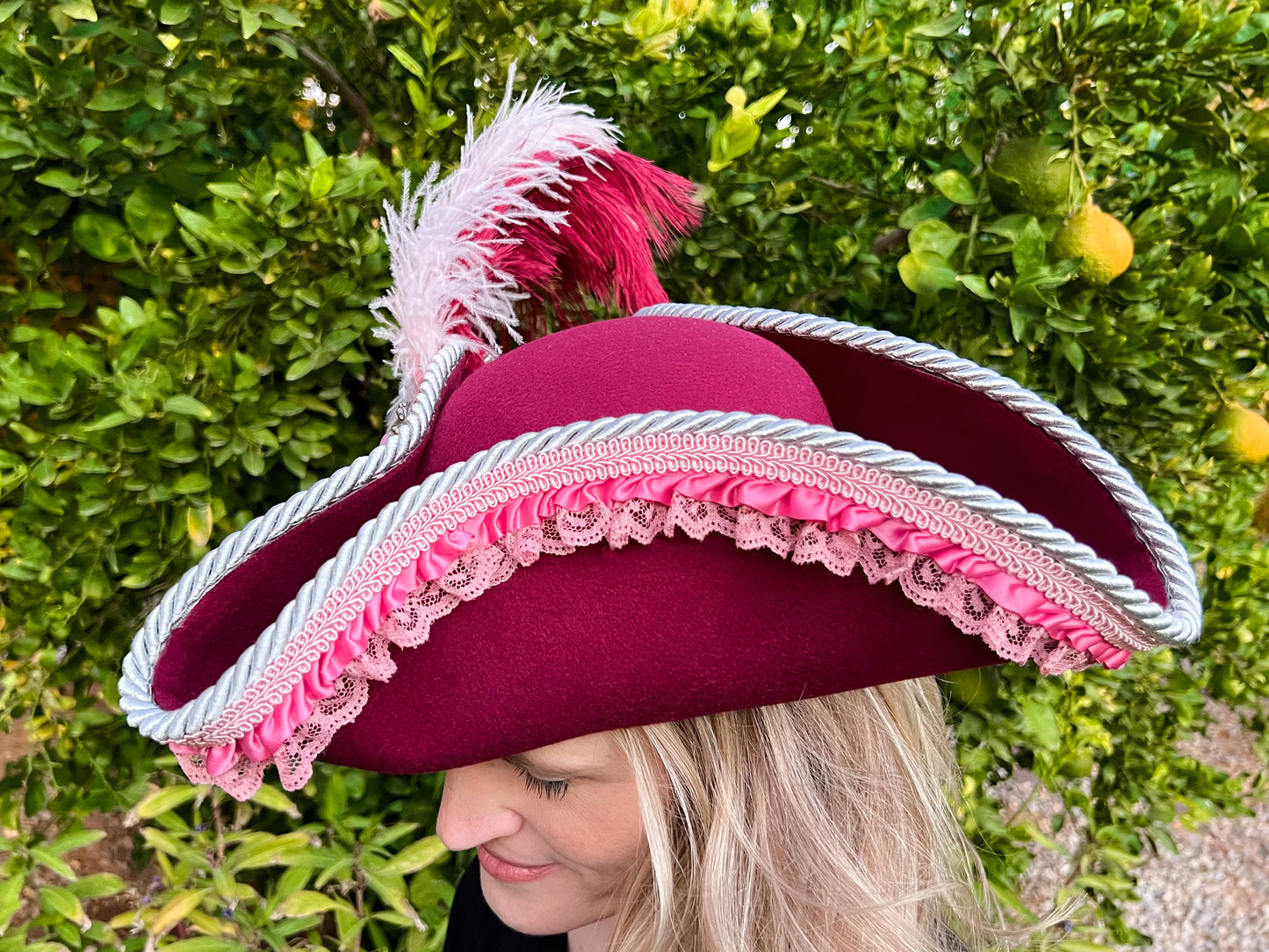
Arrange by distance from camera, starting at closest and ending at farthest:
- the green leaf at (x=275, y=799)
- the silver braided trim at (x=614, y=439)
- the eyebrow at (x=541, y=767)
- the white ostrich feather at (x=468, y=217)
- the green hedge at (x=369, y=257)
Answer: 1. the silver braided trim at (x=614, y=439)
2. the eyebrow at (x=541, y=767)
3. the white ostrich feather at (x=468, y=217)
4. the green hedge at (x=369, y=257)
5. the green leaf at (x=275, y=799)

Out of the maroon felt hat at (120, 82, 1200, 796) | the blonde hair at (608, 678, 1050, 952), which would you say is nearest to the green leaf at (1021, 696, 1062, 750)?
the blonde hair at (608, 678, 1050, 952)

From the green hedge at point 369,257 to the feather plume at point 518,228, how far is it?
159 mm

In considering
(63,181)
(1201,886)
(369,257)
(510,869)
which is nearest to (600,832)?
(510,869)

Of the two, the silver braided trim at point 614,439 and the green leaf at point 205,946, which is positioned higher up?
the silver braided trim at point 614,439

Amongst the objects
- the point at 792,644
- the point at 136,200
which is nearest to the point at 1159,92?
the point at 792,644

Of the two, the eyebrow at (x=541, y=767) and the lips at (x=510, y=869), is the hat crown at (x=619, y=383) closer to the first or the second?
the eyebrow at (x=541, y=767)

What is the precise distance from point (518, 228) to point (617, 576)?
1.74ft

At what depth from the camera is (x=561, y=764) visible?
2.53 feet

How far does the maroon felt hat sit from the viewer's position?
0.62 m

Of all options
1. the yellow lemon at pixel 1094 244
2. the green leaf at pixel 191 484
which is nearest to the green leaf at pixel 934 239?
the yellow lemon at pixel 1094 244

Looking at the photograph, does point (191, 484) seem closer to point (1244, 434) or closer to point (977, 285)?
point (977, 285)

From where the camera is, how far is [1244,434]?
1.32m

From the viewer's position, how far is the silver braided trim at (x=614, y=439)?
60cm

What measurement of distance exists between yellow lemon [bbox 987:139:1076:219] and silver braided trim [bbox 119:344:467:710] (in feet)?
2.76
